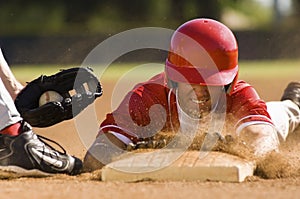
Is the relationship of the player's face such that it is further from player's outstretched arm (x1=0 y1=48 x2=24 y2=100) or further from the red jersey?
player's outstretched arm (x1=0 y1=48 x2=24 y2=100)

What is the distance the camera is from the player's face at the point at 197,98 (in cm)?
498

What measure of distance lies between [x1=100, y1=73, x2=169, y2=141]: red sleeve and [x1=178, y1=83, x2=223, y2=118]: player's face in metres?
0.15

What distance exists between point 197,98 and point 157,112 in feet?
0.94

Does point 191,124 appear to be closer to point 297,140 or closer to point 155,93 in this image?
point 155,93

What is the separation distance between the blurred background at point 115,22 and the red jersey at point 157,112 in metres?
13.1

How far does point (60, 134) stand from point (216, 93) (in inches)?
110

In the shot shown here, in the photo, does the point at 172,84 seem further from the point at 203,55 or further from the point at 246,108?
the point at 246,108

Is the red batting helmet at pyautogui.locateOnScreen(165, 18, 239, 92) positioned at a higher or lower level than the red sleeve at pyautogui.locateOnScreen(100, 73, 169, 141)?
higher

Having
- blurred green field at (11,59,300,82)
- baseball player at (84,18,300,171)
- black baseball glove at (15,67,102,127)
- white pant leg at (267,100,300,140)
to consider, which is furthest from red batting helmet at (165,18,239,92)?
blurred green field at (11,59,300,82)

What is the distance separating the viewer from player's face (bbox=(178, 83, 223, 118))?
498 centimetres

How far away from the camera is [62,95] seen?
5305mm

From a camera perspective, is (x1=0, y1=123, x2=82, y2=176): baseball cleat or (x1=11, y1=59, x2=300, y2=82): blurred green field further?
(x1=11, y1=59, x2=300, y2=82): blurred green field

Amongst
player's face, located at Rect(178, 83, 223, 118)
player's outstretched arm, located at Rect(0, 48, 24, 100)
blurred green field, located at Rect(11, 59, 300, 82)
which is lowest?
blurred green field, located at Rect(11, 59, 300, 82)

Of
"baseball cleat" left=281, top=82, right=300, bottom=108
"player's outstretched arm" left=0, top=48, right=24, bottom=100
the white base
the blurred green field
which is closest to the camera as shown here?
the white base
